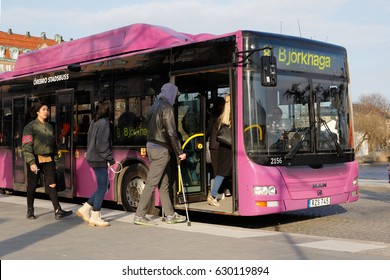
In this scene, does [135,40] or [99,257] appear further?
[135,40]

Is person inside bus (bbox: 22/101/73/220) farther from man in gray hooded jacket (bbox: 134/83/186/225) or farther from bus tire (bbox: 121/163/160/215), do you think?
man in gray hooded jacket (bbox: 134/83/186/225)

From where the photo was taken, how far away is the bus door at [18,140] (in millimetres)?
13125

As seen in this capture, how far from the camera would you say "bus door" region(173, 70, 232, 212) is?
10.1 meters

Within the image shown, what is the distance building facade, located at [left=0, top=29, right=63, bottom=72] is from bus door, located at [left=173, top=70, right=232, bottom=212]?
347 feet

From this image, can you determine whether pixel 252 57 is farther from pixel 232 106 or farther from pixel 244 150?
pixel 244 150

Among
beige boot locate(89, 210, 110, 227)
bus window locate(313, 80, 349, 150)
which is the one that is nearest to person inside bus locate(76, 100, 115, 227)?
beige boot locate(89, 210, 110, 227)

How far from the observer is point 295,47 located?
30.5 feet

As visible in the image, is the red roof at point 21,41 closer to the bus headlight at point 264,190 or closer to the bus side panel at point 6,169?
the bus side panel at point 6,169

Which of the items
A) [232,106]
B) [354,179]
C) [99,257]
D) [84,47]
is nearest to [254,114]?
[232,106]

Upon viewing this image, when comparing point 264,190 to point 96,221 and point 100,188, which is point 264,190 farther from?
point 96,221

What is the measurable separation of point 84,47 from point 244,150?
19.0 ft

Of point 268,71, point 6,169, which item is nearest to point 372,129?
point 6,169

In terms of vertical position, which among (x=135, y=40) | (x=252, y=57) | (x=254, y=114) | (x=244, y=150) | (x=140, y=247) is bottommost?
(x=140, y=247)

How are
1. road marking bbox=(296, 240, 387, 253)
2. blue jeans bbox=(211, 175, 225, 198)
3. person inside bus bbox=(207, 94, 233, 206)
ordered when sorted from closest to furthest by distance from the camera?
road marking bbox=(296, 240, 387, 253) → person inside bus bbox=(207, 94, 233, 206) → blue jeans bbox=(211, 175, 225, 198)
